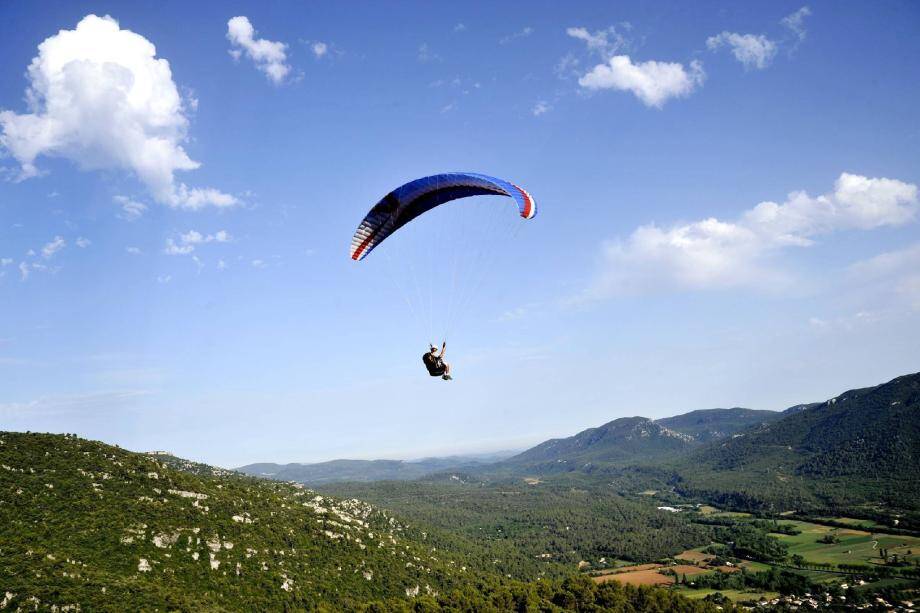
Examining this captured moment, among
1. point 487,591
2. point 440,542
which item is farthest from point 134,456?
point 440,542

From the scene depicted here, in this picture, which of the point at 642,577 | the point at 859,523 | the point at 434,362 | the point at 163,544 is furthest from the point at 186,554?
the point at 859,523

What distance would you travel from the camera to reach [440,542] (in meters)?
164

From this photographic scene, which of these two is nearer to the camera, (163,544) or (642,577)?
(163,544)

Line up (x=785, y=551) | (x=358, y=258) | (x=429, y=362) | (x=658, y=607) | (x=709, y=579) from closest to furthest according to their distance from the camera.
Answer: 1. (x=429, y=362)
2. (x=358, y=258)
3. (x=658, y=607)
4. (x=709, y=579)
5. (x=785, y=551)

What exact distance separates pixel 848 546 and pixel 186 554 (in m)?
178

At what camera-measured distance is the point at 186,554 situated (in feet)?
273

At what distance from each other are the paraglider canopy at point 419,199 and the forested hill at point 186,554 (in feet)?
181

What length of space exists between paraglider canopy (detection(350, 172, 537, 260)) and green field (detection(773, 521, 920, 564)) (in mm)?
155542

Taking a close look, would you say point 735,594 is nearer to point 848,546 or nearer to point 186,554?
point 848,546

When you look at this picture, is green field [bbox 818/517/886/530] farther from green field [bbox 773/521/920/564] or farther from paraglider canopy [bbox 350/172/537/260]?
paraglider canopy [bbox 350/172/537/260]

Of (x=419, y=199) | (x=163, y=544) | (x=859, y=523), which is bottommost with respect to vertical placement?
(x=859, y=523)

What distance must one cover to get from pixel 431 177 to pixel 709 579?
141426 millimetres

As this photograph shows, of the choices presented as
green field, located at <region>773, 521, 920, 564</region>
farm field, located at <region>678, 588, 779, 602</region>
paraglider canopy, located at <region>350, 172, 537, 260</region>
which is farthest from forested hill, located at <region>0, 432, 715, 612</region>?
green field, located at <region>773, 521, 920, 564</region>

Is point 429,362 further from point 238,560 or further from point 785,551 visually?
point 785,551
